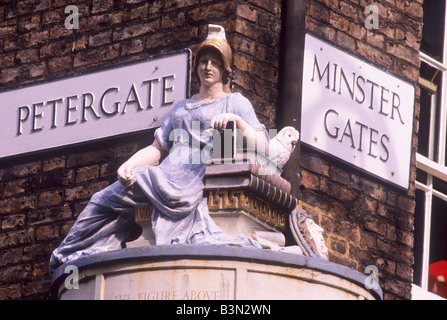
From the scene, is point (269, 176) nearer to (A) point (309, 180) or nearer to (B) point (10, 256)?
(A) point (309, 180)

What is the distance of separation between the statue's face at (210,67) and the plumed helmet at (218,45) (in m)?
0.04

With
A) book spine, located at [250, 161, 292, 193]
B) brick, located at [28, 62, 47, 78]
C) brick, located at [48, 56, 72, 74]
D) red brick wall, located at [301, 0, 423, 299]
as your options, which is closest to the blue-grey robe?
book spine, located at [250, 161, 292, 193]

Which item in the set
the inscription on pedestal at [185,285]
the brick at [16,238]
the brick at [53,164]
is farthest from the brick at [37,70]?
the inscription on pedestal at [185,285]

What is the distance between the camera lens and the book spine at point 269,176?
1067cm

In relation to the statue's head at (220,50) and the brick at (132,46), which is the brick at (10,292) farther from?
the statue's head at (220,50)

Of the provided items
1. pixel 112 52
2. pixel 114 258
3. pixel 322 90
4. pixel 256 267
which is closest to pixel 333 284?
pixel 256 267

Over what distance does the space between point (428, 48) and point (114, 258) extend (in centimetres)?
446

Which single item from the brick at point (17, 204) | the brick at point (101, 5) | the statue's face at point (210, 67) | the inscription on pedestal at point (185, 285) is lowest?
the inscription on pedestal at point (185, 285)

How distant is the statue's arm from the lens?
432 inches

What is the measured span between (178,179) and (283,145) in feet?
2.59

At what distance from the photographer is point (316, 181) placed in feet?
40.4

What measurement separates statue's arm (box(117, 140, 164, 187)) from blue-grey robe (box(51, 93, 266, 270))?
0.04m

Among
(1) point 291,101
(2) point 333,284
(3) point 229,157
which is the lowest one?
(2) point 333,284

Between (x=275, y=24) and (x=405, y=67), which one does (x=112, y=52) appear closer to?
(x=275, y=24)
